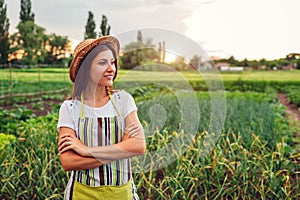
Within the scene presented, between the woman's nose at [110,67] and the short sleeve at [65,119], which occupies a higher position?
the woman's nose at [110,67]

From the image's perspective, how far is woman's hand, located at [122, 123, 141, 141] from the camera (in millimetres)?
1093

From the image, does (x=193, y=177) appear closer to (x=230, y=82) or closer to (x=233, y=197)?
(x=233, y=197)

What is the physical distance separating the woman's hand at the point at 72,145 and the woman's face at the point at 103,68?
0.19 metres

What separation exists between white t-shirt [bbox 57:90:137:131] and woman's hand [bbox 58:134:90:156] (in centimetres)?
4

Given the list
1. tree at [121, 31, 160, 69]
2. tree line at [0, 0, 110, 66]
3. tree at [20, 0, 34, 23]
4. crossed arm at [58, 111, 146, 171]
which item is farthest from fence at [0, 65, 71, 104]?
crossed arm at [58, 111, 146, 171]

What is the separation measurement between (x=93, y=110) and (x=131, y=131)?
0.14 meters

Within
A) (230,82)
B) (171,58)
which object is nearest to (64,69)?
(230,82)

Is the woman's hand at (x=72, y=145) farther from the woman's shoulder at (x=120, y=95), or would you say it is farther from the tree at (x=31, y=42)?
the tree at (x=31, y=42)

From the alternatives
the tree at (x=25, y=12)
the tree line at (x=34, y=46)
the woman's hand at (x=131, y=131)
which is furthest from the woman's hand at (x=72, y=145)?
the tree at (x=25, y=12)

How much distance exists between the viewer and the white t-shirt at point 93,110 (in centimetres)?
114

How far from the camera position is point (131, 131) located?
3.60 ft

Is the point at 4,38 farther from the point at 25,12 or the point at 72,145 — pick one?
the point at 72,145

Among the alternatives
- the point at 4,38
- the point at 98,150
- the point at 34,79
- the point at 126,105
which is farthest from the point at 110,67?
the point at 4,38

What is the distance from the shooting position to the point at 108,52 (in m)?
1.10
